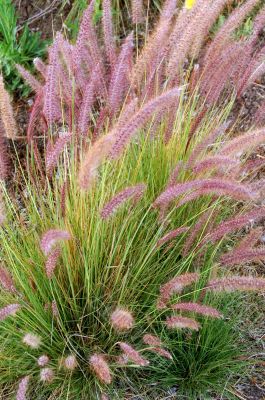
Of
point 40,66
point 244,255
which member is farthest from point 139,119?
point 40,66

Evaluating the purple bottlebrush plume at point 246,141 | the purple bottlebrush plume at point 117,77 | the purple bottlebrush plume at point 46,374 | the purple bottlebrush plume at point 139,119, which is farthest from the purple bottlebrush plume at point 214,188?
the purple bottlebrush plume at point 46,374

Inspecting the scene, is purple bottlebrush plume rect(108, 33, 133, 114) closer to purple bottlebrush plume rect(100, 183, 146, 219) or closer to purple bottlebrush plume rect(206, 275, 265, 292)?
purple bottlebrush plume rect(100, 183, 146, 219)

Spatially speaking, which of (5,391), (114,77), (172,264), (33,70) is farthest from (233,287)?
Result: (33,70)

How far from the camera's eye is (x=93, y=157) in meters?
2.03

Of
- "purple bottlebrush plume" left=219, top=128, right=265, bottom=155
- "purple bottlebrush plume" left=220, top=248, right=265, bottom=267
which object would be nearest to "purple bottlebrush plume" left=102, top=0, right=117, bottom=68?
"purple bottlebrush plume" left=219, top=128, right=265, bottom=155

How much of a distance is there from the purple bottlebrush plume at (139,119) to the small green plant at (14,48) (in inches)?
90.5

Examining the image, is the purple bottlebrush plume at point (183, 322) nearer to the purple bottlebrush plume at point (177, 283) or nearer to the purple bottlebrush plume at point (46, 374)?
the purple bottlebrush plume at point (177, 283)

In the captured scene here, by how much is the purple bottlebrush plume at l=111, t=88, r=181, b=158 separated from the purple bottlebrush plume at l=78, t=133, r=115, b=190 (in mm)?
28

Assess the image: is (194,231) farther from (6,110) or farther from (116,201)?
(6,110)

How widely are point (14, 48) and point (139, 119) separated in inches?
102

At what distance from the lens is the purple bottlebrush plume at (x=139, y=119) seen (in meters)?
1.96

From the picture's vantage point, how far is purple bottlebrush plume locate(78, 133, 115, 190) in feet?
6.52

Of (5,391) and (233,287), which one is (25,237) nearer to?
(5,391)

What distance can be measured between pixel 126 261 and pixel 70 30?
2.45m
